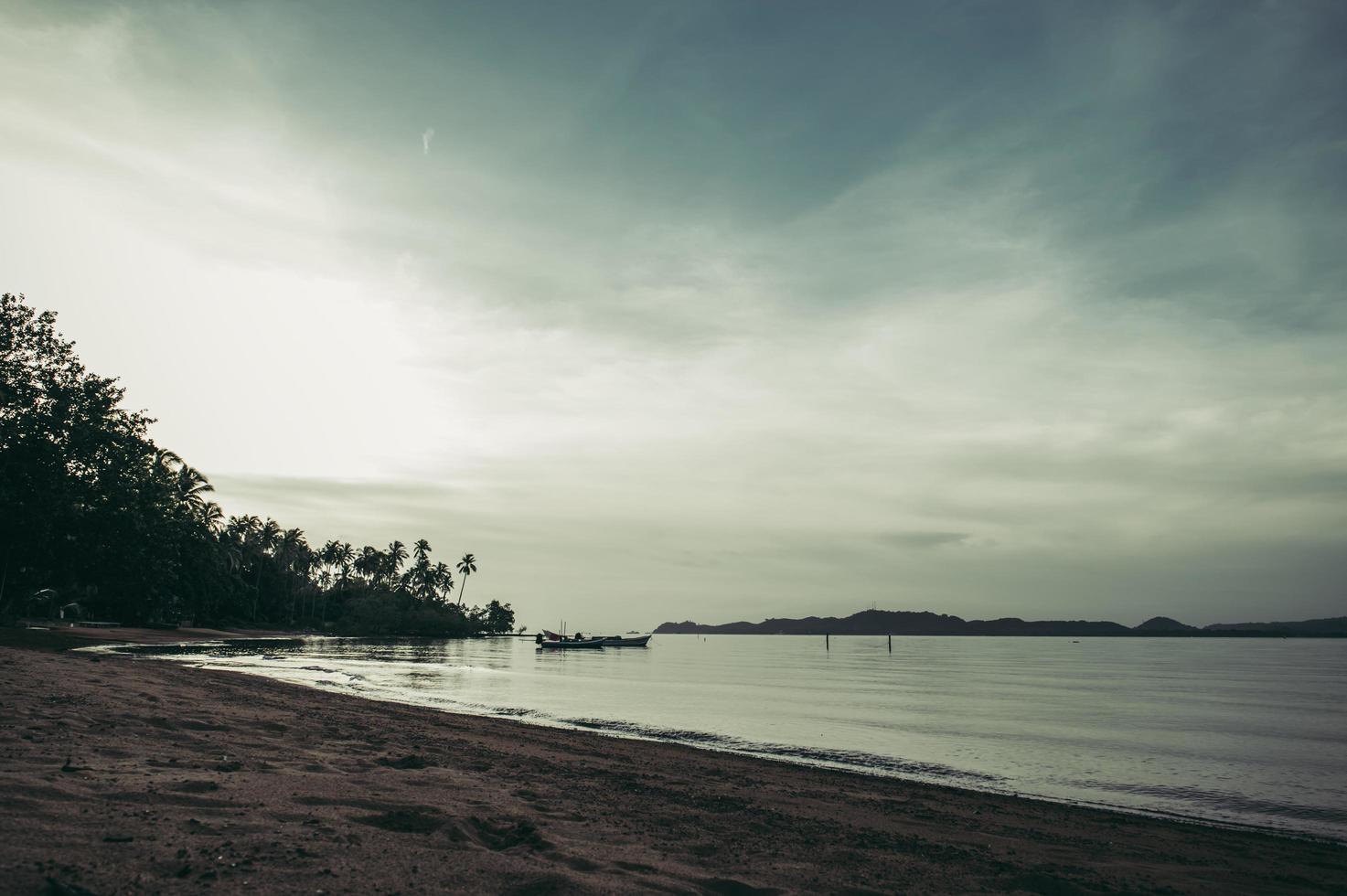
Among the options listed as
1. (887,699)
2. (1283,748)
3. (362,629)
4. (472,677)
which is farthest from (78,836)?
(362,629)

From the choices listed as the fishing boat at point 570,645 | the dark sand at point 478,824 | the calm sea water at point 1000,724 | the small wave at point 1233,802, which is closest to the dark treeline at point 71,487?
the calm sea water at point 1000,724

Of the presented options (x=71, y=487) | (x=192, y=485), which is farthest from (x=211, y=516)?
(x=71, y=487)

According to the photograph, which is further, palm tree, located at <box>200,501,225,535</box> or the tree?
the tree

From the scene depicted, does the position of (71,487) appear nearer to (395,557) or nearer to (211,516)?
(211,516)

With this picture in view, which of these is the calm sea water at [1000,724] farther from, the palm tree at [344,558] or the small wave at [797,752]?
the palm tree at [344,558]

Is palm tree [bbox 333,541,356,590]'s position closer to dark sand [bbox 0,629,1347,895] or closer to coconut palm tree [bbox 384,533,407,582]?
coconut palm tree [bbox 384,533,407,582]

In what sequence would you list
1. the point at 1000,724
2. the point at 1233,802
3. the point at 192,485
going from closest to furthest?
1. the point at 1233,802
2. the point at 1000,724
3. the point at 192,485

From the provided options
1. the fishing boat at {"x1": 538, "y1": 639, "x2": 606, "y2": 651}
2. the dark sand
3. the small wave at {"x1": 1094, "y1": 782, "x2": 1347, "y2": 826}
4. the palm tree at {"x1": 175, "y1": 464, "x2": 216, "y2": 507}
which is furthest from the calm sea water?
the fishing boat at {"x1": 538, "y1": 639, "x2": 606, "y2": 651}

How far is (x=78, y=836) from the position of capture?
5750 millimetres

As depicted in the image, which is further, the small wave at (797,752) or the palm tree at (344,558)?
the palm tree at (344,558)

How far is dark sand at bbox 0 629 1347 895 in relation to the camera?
6.01 m

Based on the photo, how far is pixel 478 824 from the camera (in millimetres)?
8266

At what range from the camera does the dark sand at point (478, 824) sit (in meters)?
6.01

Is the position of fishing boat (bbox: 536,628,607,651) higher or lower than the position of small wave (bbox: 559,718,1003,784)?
lower
